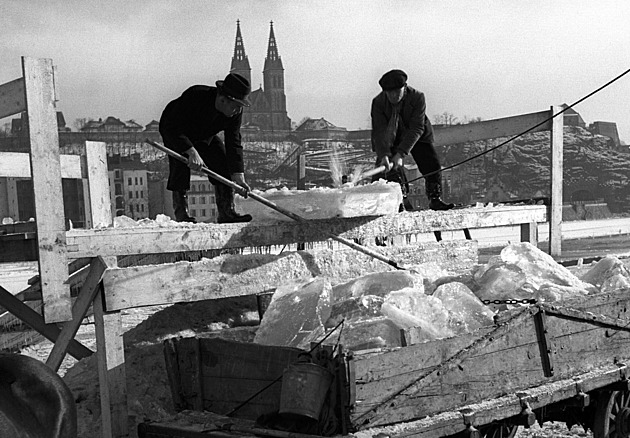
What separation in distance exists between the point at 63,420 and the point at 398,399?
1.75 meters

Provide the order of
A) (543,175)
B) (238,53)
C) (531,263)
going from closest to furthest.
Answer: (531,263), (543,175), (238,53)

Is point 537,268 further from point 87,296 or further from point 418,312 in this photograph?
point 87,296

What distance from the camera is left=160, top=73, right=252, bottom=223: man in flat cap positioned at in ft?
20.0

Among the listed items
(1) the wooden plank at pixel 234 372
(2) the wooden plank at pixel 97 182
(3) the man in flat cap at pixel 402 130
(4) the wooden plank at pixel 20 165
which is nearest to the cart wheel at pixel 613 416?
(1) the wooden plank at pixel 234 372

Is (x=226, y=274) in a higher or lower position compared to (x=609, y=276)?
higher

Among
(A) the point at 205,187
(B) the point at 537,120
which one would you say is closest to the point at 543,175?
(A) the point at 205,187

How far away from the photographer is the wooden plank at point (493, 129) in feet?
27.7

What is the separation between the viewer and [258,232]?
16.6 feet

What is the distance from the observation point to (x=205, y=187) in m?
41.7

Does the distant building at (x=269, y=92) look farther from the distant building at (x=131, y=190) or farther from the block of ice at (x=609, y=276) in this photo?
the block of ice at (x=609, y=276)

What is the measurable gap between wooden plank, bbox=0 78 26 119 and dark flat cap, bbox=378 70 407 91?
358 cm

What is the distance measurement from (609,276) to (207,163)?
3.36 m

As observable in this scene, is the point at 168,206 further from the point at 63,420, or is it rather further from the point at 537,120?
the point at 63,420

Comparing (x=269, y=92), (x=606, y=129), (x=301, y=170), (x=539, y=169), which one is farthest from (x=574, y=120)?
(x=301, y=170)
